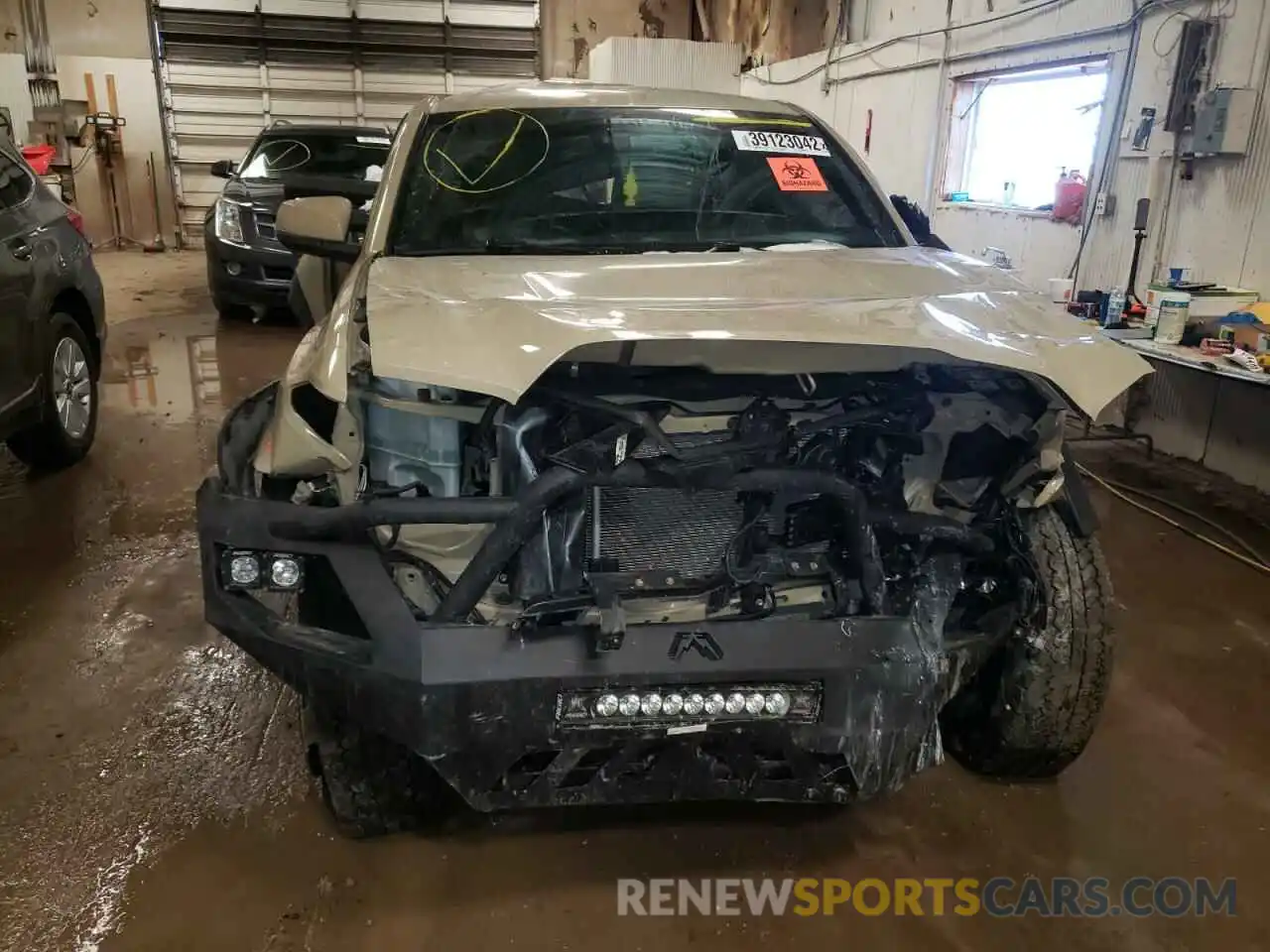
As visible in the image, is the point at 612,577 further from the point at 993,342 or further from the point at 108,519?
the point at 108,519

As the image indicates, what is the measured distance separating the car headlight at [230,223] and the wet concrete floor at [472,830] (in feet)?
15.3

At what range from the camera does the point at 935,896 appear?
6.59 ft

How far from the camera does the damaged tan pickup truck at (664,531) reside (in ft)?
5.58

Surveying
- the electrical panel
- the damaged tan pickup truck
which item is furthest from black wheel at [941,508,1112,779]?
the electrical panel

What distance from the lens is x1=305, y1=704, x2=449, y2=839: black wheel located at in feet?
6.45

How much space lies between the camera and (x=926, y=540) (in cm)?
196

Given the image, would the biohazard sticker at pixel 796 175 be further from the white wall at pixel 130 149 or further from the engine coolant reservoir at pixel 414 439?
the white wall at pixel 130 149

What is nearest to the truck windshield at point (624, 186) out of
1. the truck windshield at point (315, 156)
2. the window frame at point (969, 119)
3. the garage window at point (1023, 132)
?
the garage window at point (1023, 132)

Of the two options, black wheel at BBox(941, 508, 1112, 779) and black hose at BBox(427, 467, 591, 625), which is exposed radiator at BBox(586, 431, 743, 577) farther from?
black wheel at BBox(941, 508, 1112, 779)

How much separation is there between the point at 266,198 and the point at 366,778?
6.38m

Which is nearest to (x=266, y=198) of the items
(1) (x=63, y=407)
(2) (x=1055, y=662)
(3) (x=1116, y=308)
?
(1) (x=63, y=407)

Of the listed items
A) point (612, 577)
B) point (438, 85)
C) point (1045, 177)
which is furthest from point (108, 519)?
point (438, 85)

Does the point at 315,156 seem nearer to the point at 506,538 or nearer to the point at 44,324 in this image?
the point at 44,324

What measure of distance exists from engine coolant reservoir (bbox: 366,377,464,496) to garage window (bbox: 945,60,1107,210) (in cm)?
485
